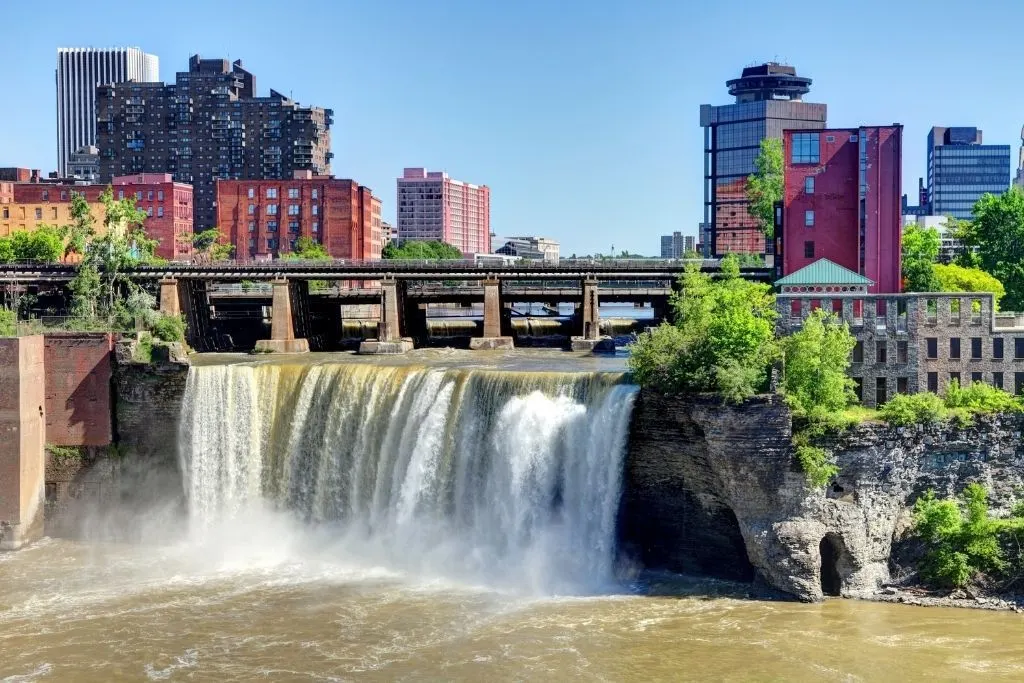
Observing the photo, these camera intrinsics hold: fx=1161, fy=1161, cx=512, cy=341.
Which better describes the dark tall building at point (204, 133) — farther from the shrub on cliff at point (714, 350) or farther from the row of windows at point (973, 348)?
the row of windows at point (973, 348)

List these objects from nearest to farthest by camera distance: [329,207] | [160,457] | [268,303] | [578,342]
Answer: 1. [160,457]
2. [578,342]
3. [268,303]
4. [329,207]

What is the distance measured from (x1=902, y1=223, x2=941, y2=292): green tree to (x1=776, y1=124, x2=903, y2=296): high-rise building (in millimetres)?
2759

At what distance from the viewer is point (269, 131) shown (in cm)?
17738

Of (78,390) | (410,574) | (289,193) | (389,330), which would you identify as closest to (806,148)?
(389,330)

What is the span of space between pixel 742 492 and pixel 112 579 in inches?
979

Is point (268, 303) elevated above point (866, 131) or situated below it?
below

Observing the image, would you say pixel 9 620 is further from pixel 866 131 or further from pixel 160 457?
pixel 866 131

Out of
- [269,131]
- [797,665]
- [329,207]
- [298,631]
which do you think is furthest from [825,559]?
[269,131]

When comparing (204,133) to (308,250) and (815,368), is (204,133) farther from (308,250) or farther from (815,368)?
(815,368)

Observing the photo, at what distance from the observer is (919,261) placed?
2445 inches

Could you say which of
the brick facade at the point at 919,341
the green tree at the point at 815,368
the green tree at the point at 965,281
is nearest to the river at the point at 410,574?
the green tree at the point at 815,368

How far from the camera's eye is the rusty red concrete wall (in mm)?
55281

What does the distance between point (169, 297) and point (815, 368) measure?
139ft

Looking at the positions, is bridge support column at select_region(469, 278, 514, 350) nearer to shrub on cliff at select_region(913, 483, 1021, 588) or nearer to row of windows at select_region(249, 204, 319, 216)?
shrub on cliff at select_region(913, 483, 1021, 588)
